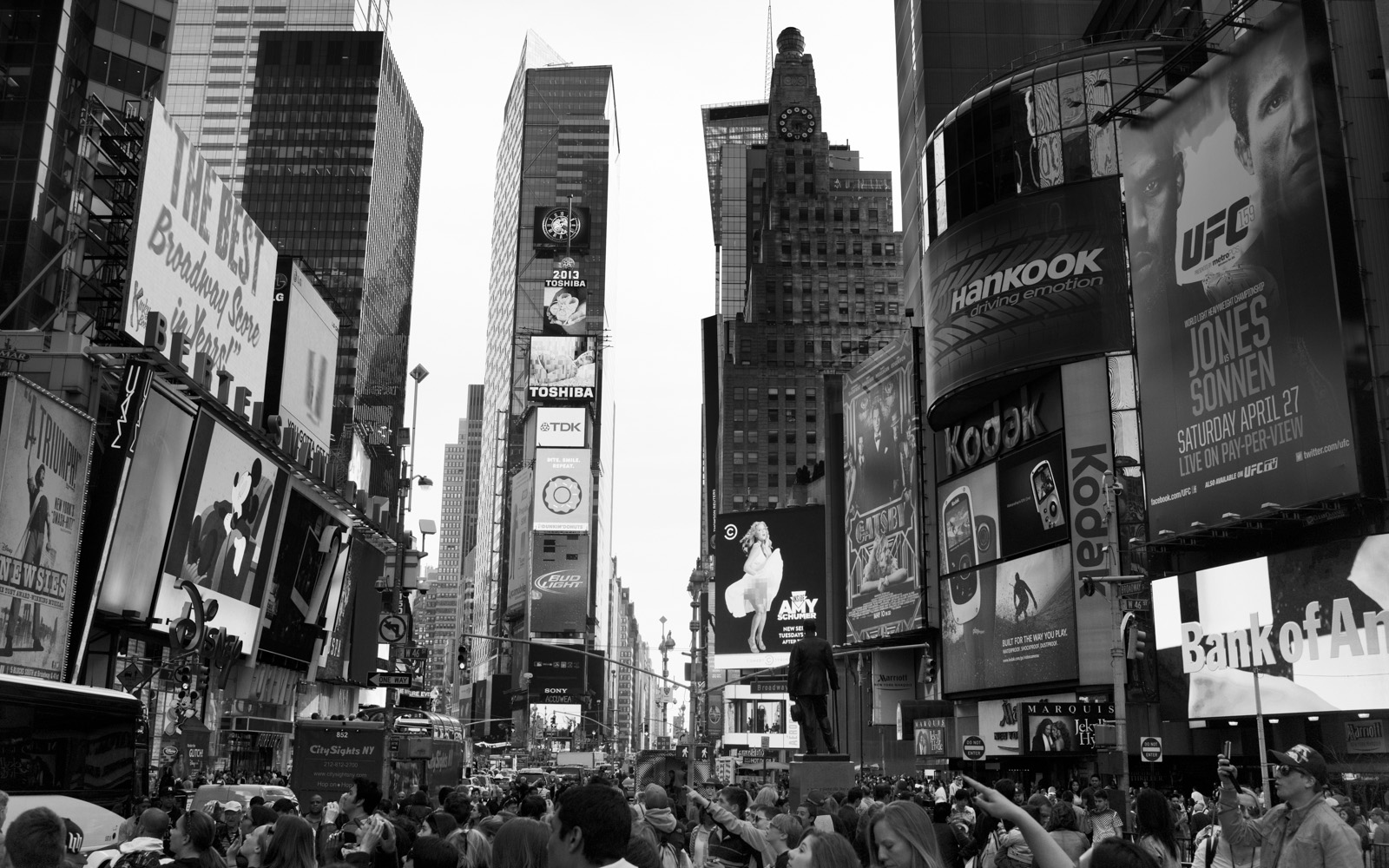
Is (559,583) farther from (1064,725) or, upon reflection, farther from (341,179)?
(1064,725)

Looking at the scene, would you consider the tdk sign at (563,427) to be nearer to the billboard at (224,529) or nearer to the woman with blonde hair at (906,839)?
the billboard at (224,529)

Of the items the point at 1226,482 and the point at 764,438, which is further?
the point at 764,438

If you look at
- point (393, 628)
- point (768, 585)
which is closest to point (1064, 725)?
point (393, 628)

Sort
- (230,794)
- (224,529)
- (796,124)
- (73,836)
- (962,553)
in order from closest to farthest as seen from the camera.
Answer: (73,836)
(230,794)
(224,529)
(962,553)
(796,124)

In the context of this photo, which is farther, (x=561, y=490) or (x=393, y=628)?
(x=561, y=490)

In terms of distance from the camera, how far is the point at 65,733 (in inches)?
827

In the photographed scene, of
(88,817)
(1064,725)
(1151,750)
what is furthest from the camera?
(1064,725)

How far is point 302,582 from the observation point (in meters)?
61.7

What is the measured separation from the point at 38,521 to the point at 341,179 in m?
133

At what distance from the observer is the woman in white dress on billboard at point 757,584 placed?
91688 mm

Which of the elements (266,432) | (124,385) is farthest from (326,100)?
(124,385)

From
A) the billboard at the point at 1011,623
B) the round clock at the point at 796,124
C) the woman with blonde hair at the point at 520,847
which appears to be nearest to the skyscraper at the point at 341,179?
the round clock at the point at 796,124

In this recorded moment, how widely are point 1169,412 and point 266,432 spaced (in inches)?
1400

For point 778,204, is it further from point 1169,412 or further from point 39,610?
point 39,610
